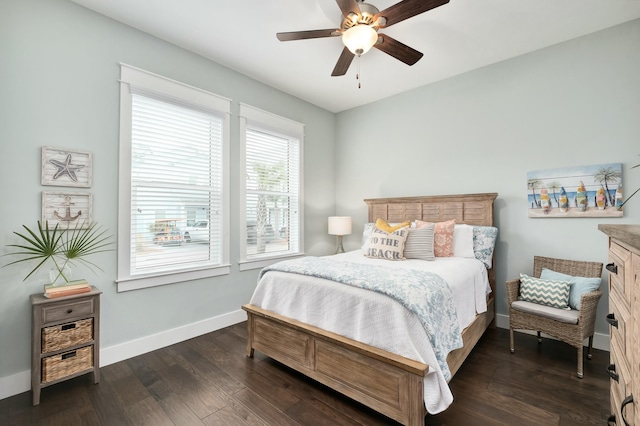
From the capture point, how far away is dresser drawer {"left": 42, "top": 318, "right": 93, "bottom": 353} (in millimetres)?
1983

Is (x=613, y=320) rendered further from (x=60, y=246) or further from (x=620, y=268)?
(x=60, y=246)

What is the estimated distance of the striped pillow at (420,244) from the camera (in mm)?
2980

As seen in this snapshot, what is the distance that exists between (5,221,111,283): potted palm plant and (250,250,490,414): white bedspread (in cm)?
142

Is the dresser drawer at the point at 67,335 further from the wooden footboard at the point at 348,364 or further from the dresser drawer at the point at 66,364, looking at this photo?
the wooden footboard at the point at 348,364

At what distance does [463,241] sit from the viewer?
3146 millimetres

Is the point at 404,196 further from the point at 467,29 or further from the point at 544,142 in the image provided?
the point at 467,29

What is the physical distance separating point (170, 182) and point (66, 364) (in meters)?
1.66

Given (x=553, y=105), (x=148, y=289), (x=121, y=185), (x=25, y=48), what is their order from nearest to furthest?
(x=25, y=48), (x=121, y=185), (x=148, y=289), (x=553, y=105)

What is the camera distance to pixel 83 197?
238 cm

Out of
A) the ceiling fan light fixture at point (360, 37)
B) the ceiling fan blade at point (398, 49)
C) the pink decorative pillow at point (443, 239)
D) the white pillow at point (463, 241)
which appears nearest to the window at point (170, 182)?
the ceiling fan light fixture at point (360, 37)

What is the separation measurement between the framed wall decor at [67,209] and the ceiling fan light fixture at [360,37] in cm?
244

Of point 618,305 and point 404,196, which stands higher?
point 404,196

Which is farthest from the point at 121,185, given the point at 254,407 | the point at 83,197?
the point at 254,407

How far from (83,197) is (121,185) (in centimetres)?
29
